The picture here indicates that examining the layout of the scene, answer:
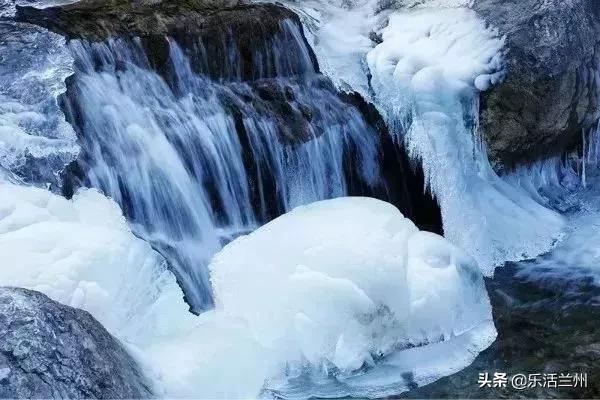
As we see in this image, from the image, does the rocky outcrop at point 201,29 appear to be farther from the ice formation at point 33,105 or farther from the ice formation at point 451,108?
the ice formation at point 451,108

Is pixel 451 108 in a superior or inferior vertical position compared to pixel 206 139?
superior

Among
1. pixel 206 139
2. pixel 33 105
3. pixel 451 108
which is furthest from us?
pixel 451 108

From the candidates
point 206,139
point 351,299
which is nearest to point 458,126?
point 206,139

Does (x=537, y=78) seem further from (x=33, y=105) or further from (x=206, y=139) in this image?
(x=33, y=105)

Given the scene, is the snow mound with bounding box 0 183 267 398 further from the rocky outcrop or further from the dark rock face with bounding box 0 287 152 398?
the rocky outcrop

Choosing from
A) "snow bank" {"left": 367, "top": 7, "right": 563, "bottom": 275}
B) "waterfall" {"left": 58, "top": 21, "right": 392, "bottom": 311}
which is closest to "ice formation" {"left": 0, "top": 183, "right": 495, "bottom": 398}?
"waterfall" {"left": 58, "top": 21, "right": 392, "bottom": 311}

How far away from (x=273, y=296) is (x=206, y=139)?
75.6 inches

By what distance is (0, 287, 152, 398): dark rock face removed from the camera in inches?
131

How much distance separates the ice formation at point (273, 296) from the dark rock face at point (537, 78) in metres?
2.17

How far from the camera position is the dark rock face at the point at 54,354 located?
3318 mm

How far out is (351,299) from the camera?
15.0 feet

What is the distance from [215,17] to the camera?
22.2ft

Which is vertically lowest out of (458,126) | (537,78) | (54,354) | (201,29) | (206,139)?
(54,354)

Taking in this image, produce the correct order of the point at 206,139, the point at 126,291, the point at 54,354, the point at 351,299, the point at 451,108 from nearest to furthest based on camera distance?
the point at 54,354 < the point at 126,291 < the point at 351,299 < the point at 206,139 < the point at 451,108
